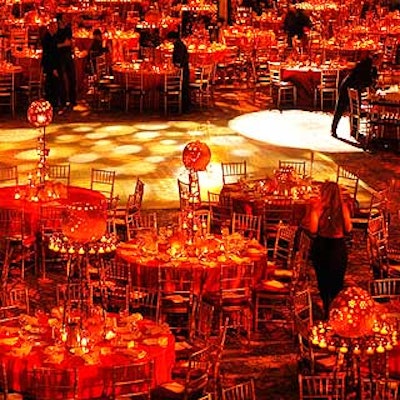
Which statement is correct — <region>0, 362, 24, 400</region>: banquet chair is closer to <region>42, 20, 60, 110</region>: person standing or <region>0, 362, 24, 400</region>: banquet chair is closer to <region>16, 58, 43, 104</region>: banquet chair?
<region>42, 20, 60, 110</region>: person standing

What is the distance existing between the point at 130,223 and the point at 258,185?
1407mm

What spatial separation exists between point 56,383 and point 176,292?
2435 millimetres

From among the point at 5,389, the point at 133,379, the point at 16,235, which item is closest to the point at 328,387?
the point at 133,379

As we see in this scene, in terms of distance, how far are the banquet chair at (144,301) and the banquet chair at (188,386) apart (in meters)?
1.66

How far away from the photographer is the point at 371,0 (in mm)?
33750

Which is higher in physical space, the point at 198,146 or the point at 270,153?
the point at 198,146

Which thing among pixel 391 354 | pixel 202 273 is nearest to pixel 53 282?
pixel 202 273

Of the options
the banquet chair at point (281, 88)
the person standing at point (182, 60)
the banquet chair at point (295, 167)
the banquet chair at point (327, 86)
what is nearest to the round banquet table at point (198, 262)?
the banquet chair at point (295, 167)

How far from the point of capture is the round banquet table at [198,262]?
10758 millimetres

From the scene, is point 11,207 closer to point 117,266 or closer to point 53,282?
point 53,282

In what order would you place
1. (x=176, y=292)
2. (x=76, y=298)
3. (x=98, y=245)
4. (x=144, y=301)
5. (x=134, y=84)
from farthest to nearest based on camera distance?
(x=134, y=84), (x=98, y=245), (x=144, y=301), (x=176, y=292), (x=76, y=298)

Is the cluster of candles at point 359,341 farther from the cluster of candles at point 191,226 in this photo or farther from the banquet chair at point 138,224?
the banquet chair at point 138,224

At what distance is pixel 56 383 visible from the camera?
8.40 m

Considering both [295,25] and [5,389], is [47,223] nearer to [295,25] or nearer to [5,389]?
[5,389]
